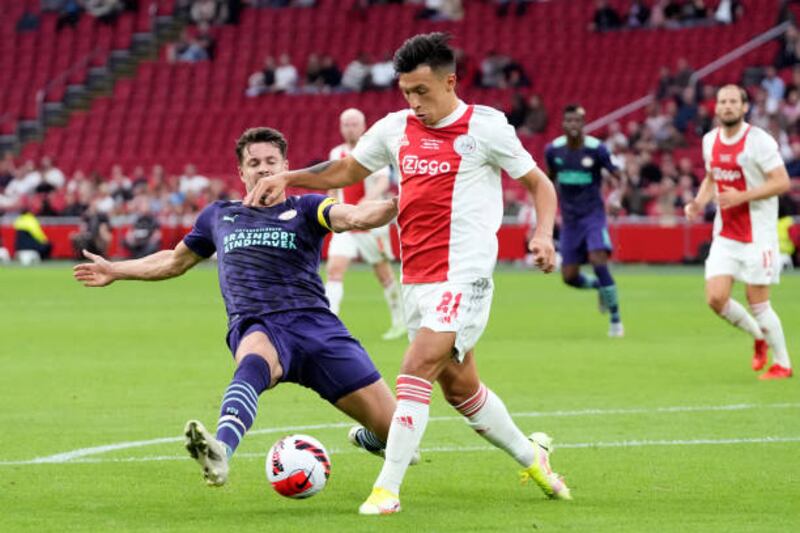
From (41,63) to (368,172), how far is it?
38756 mm

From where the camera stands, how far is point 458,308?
7.96m

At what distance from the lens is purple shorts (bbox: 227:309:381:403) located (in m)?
8.33

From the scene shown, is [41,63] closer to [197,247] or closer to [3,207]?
[3,207]

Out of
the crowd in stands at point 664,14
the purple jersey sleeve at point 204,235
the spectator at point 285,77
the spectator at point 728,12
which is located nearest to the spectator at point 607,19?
the crowd in stands at point 664,14

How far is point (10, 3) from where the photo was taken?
156 ft

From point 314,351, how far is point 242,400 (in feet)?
2.11

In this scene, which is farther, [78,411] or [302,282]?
[78,411]

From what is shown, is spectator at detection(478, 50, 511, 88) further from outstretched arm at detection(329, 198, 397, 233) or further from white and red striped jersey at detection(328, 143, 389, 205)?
outstretched arm at detection(329, 198, 397, 233)

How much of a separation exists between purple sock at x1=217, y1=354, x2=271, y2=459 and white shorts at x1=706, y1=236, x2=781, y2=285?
6979 mm

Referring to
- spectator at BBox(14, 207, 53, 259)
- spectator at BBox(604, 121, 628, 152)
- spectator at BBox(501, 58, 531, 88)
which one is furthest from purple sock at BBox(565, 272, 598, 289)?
spectator at BBox(14, 207, 53, 259)

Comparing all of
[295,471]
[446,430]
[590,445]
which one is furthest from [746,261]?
[295,471]

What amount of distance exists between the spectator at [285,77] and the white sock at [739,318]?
27353mm

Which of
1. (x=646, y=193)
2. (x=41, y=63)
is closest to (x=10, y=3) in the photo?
(x=41, y=63)

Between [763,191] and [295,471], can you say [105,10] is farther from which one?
[295,471]
